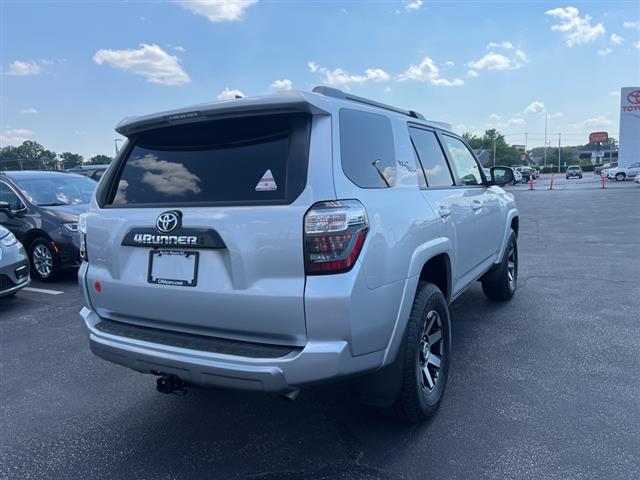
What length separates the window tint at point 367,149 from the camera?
8.50 feet

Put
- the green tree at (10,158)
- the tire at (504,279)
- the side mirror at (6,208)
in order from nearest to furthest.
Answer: the tire at (504,279) → the side mirror at (6,208) → the green tree at (10,158)

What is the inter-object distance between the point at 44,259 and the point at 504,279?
6578mm

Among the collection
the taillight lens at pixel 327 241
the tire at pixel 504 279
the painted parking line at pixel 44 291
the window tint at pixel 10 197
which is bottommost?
the painted parking line at pixel 44 291

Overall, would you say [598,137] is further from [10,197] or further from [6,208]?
[6,208]

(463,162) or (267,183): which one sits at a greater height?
(463,162)

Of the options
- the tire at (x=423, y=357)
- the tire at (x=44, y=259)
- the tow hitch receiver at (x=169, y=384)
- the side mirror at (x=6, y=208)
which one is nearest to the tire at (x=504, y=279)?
the tire at (x=423, y=357)

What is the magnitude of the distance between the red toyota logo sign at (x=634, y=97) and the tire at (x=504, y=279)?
54.3 meters

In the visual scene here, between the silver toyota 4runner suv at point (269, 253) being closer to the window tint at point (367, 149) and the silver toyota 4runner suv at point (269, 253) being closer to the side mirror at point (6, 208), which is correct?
the window tint at point (367, 149)

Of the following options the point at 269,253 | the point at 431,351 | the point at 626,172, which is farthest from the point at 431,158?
the point at 626,172

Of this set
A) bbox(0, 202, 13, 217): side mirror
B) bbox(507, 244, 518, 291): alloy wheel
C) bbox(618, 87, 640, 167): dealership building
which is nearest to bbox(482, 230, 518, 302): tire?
bbox(507, 244, 518, 291): alloy wheel

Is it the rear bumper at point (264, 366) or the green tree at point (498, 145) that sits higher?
the green tree at point (498, 145)

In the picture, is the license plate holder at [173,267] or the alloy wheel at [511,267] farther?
the alloy wheel at [511,267]

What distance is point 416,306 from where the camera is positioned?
2.88m

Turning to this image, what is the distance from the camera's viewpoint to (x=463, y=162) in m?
4.73
